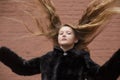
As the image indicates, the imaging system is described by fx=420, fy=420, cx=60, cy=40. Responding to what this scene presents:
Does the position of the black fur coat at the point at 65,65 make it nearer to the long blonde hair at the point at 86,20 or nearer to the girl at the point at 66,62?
the girl at the point at 66,62

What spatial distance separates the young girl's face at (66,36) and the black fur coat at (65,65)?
0.05 m

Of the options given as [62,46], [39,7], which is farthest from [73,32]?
[39,7]

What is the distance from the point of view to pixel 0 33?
4.13 metres

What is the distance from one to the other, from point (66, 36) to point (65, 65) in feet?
0.58

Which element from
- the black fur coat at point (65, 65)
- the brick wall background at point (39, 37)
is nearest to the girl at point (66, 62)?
the black fur coat at point (65, 65)

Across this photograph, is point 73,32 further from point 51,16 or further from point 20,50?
point 20,50

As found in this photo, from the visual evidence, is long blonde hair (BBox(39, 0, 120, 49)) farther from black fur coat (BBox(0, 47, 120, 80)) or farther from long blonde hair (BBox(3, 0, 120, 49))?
black fur coat (BBox(0, 47, 120, 80))

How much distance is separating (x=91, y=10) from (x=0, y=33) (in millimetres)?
1676

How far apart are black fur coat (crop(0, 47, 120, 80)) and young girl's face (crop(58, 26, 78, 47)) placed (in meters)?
0.05

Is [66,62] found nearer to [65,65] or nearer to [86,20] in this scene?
[65,65]

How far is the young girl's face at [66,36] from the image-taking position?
2.53 meters

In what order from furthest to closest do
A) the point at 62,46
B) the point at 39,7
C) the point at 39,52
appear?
1. the point at 39,52
2. the point at 39,7
3. the point at 62,46

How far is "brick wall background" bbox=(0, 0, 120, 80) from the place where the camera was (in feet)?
13.3

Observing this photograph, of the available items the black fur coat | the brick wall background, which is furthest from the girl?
the brick wall background
